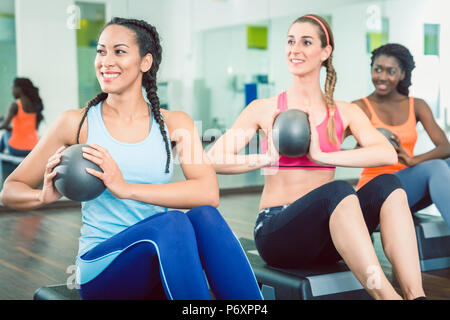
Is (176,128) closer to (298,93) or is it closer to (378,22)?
(298,93)

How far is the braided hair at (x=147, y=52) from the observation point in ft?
5.43

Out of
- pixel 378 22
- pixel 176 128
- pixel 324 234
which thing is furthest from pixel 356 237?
pixel 378 22

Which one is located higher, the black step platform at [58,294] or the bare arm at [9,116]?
the bare arm at [9,116]

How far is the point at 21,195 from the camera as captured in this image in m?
1.52

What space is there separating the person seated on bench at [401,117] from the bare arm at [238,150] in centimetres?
75

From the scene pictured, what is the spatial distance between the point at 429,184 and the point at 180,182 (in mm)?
1294

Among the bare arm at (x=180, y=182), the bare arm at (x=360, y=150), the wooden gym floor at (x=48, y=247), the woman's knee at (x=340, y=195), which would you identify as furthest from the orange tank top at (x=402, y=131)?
the bare arm at (x=180, y=182)

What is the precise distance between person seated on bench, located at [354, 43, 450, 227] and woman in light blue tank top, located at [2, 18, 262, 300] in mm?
1212

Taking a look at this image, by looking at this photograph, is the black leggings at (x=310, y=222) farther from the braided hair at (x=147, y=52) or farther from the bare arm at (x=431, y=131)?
the bare arm at (x=431, y=131)

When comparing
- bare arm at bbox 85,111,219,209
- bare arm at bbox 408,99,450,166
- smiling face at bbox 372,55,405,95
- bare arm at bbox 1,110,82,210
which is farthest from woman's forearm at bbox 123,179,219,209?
bare arm at bbox 408,99,450,166

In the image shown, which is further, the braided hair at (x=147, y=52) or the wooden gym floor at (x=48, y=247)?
the wooden gym floor at (x=48, y=247)

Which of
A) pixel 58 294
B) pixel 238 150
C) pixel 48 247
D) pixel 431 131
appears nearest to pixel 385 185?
pixel 238 150

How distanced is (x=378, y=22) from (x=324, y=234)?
3924 mm

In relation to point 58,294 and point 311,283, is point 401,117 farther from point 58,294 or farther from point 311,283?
point 58,294
